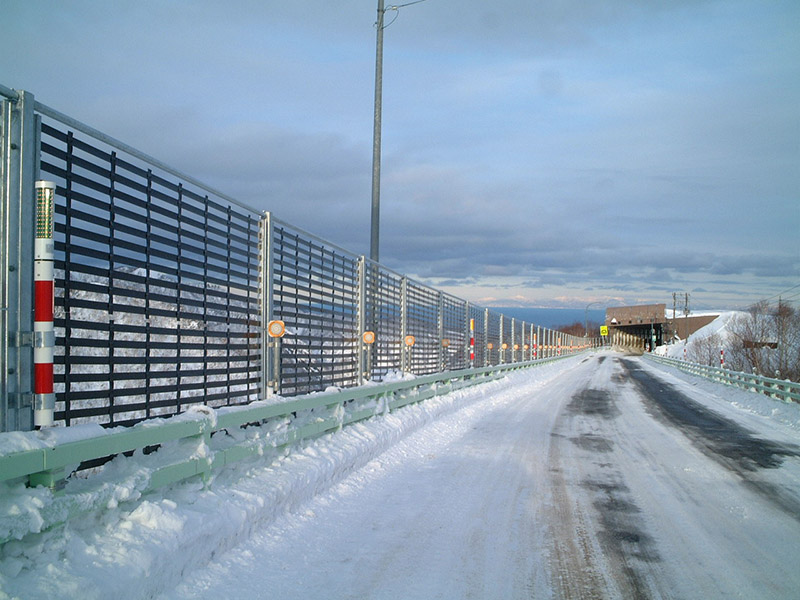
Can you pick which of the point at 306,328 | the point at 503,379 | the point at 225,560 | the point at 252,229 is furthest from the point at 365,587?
the point at 503,379

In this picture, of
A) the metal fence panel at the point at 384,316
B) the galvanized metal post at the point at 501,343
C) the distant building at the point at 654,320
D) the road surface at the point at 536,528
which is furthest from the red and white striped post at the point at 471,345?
the distant building at the point at 654,320

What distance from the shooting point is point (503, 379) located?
87.8ft

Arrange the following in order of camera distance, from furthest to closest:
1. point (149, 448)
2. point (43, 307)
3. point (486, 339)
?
point (486, 339), point (149, 448), point (43, 307)

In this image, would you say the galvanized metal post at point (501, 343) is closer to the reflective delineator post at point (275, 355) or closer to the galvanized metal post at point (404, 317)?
the galvanized metal post at point (404, 317)

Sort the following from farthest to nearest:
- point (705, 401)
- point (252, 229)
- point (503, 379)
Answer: point (503, 379)
point (705, 401)
point (252, 229)

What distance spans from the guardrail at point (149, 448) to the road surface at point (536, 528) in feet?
2.47

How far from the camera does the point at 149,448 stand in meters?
6.00

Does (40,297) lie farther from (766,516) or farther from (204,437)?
(766,516)

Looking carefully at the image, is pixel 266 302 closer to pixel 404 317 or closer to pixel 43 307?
pixel 43 307

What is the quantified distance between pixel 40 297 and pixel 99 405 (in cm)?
169

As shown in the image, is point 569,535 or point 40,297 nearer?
point 40,297

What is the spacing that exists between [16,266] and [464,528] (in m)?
4.51

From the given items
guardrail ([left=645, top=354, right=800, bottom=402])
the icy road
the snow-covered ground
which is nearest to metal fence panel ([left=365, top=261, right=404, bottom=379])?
the icy road

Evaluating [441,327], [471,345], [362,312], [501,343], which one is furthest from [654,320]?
[362,312]
